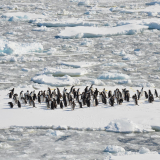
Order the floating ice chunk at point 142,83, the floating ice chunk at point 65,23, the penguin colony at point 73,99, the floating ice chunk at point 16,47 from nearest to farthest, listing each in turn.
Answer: the penguin colony at point 73,99, the floating ice chunk at point 142,83, the floating ice chunk at point 16,47, the floating ice chunk at point 65,23

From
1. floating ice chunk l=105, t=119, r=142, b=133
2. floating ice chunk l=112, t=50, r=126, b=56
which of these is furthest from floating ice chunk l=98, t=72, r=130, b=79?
floating ice chunk l=105, t=119, r=142, b=133

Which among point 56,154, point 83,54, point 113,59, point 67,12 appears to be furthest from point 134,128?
point 67,12

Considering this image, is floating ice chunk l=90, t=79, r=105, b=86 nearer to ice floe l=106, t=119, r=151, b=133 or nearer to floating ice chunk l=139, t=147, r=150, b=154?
ice floe l=106, t=119, r=151, b=133

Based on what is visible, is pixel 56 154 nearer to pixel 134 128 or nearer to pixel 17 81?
pixel 134 128

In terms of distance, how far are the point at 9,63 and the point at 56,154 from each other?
421 inches

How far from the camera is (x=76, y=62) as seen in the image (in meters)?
17.5

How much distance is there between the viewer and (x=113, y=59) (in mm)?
18219

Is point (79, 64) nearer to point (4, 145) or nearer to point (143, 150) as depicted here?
point (4, 145)

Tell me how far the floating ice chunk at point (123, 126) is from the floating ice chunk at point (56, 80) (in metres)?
4.79

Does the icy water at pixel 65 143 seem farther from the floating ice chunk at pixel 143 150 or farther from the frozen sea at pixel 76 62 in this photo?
the floating ice chunk at pixel 143 150

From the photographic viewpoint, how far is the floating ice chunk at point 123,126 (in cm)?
925

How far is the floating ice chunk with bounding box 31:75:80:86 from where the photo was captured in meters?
13.9

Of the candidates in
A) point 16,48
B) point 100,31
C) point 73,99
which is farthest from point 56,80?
point 100,31

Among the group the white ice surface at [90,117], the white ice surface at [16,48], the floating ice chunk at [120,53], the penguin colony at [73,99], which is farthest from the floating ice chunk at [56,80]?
the floating ice chunk at [120,53]
